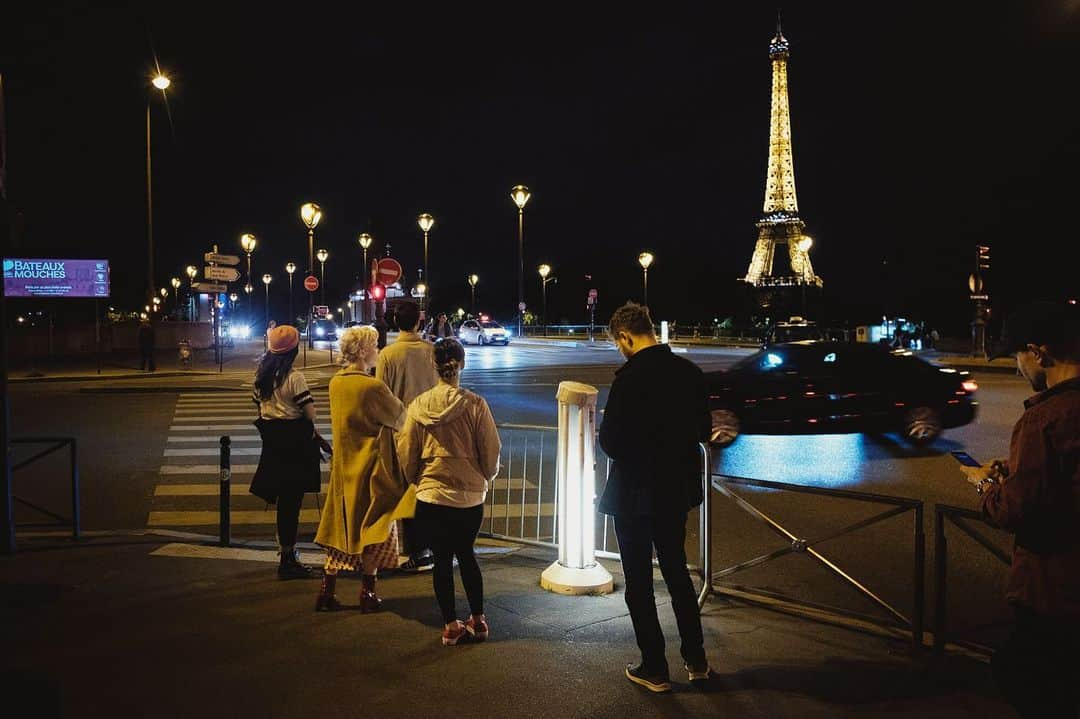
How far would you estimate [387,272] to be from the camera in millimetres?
15305

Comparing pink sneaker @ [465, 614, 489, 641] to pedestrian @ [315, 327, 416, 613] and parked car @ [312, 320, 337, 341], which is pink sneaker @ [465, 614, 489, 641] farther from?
parked car @ [312, 320, 337, 341]

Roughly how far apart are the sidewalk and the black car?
7496mm

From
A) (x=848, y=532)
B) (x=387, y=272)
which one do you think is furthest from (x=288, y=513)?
(x=387, y=272)

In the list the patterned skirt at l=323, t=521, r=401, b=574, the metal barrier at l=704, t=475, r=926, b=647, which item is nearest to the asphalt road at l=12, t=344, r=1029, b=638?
the metal barrier at l=704, t=475, r=926, b=647

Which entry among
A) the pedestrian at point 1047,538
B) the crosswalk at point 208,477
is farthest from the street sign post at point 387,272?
the pedestrian at point 1047,538

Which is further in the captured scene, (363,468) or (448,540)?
(363,468)

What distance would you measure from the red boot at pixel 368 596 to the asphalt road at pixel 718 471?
2182 mm

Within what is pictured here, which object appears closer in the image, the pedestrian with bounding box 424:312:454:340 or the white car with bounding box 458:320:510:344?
the pedestrian with bounding box 424:312:454:340

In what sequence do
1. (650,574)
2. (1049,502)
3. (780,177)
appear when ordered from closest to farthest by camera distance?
(1049,502), (650,574), (780,177)

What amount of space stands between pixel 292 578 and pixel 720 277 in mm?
107554

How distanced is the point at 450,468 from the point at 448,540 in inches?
15.6

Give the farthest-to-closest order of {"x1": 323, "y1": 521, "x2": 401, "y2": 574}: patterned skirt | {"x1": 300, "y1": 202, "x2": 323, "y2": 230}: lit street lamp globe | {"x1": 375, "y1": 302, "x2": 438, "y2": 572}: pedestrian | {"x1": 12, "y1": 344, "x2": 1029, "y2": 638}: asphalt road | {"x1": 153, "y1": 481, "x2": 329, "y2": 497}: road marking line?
{"x1": 300, "y1": 202, "x2": 323, "y2": 230}: lit street lamp globe, {"x1": 153, "y1": 481, "x2": 329, "y2": 497}: road marking line, {"x1": 12, "y1": 344, "x2": 1029, "y2": 638}: asphalt road, {"x1": 375, "y1": 302, "x2": 438, "y2": 572}: pedestrian, {"x1": 323, "y1": 521, "x2": 401, "y2": 574}: patterned skirt

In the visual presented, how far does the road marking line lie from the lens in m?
10.1

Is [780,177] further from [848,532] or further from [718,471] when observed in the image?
[848,532]
